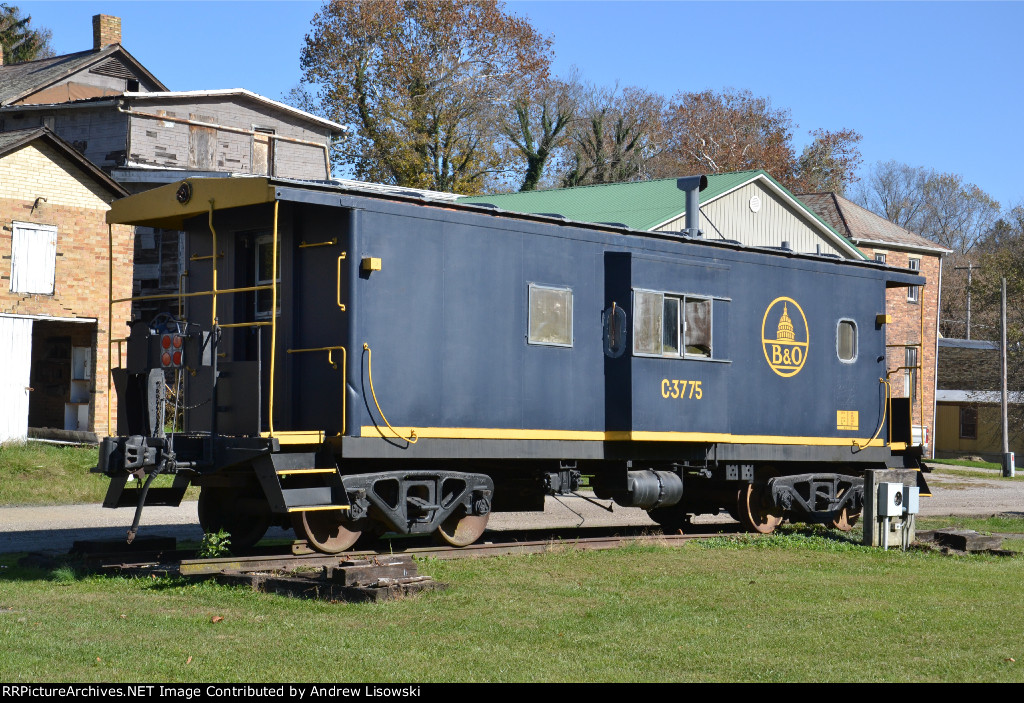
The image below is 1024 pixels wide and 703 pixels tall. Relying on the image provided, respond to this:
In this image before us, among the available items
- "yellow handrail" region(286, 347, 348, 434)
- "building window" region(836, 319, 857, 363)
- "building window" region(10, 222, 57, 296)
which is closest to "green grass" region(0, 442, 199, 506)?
"building window" region(10, 222, 57, 296)

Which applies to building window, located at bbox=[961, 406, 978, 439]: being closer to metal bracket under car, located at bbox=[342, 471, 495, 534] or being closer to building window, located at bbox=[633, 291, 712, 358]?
building window, located at bbox=[633, 291, 712, 358]

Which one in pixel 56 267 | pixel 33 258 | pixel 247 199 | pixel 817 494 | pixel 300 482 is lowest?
pixel 817 494

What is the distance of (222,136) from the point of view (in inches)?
1369

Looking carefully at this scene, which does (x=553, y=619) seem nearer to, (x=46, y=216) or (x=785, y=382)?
(x=785, y=382)

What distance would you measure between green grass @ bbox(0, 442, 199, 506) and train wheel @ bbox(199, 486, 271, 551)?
24.1ft

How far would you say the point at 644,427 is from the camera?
13594mm

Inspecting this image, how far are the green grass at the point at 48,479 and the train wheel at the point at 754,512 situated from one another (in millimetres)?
10494

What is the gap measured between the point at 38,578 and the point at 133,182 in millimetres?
21927

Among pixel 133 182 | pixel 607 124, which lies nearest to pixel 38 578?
pixel 133 182

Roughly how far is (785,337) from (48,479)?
13.2 metres

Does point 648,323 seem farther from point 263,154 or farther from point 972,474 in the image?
point 972,474

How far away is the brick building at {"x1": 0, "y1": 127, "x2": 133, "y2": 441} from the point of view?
2522 centimetres

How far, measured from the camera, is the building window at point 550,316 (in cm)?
1295

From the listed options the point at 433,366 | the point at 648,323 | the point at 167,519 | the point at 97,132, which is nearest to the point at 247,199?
the point at 433,366
